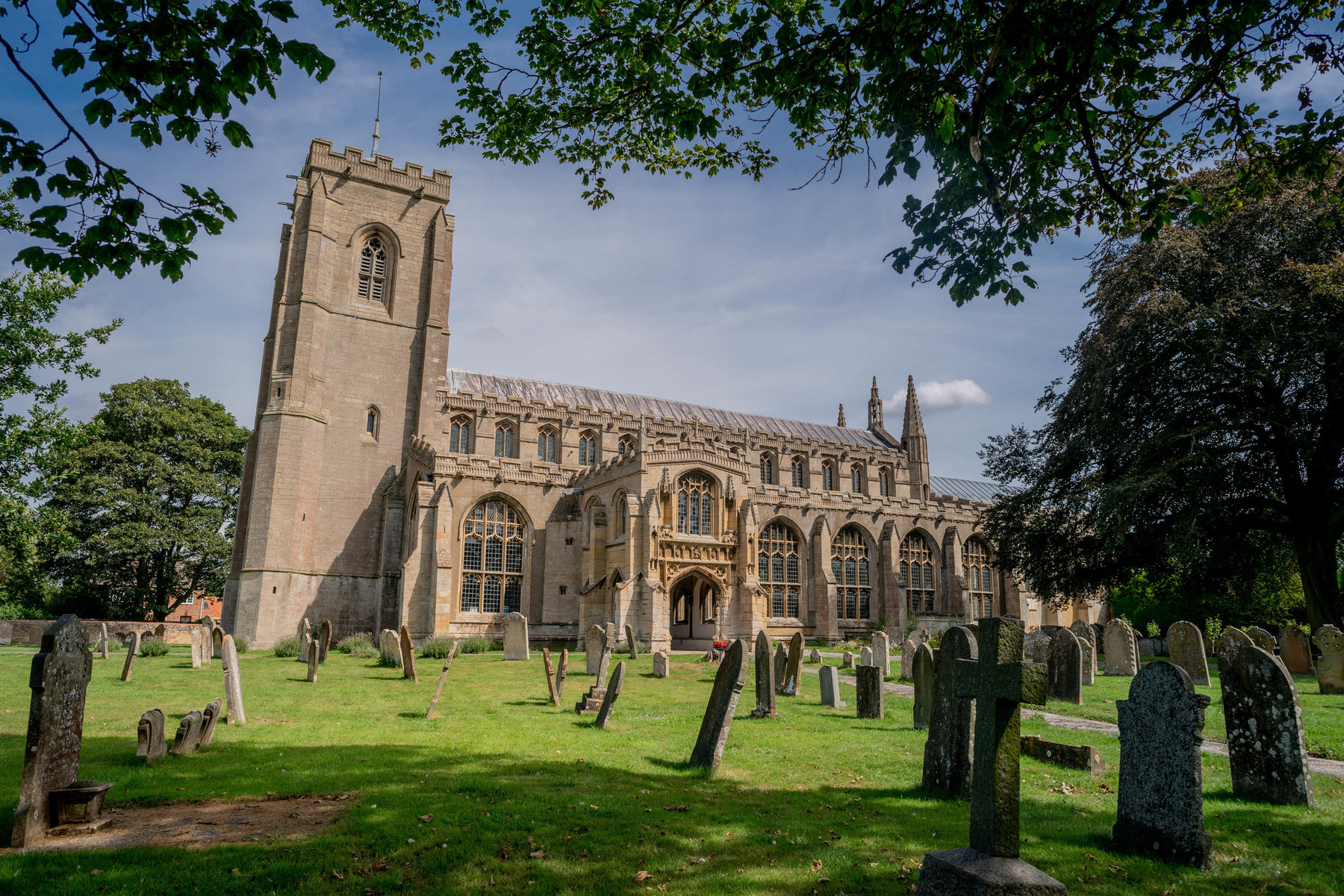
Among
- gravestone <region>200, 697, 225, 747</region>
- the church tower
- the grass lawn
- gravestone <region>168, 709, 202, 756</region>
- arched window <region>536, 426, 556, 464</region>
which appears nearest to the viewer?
the grass lawn

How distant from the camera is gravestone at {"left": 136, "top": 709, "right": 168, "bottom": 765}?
7695 millimetres

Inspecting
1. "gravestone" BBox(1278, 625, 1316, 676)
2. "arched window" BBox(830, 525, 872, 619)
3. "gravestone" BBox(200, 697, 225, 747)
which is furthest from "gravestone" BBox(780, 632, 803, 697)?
"arched window" BBox(830, 525, 872, 619)

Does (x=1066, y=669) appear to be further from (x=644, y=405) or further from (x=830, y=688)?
(x=644, y=405)

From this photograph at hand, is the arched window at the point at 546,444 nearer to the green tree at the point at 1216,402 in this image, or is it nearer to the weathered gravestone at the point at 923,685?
the green tree at the point at 1216,402

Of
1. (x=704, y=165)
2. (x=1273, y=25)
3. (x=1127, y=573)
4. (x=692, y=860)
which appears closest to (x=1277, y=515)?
(x=1127, y=573)

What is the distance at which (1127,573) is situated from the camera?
21172mm

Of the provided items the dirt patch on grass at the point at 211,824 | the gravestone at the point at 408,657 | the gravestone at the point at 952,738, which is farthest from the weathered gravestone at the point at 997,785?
the gravestone at the point at 408,657

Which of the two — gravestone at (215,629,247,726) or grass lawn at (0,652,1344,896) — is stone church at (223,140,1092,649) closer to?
gravestone at (215,629,247,726)

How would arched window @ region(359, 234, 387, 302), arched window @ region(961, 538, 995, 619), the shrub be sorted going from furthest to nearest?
arched window @ region(961, 538, 995, 619) < arched window @ region(359, 234, 387, 302) < the shrub

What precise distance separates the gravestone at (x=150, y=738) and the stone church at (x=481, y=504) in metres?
18.4

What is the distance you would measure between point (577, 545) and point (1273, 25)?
26.3 meters

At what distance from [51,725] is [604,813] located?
397 cm

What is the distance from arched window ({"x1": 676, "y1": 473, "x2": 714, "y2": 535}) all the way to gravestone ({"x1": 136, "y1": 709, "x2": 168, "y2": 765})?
70.0 ft

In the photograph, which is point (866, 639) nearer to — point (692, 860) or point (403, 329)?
point (403, 329)
